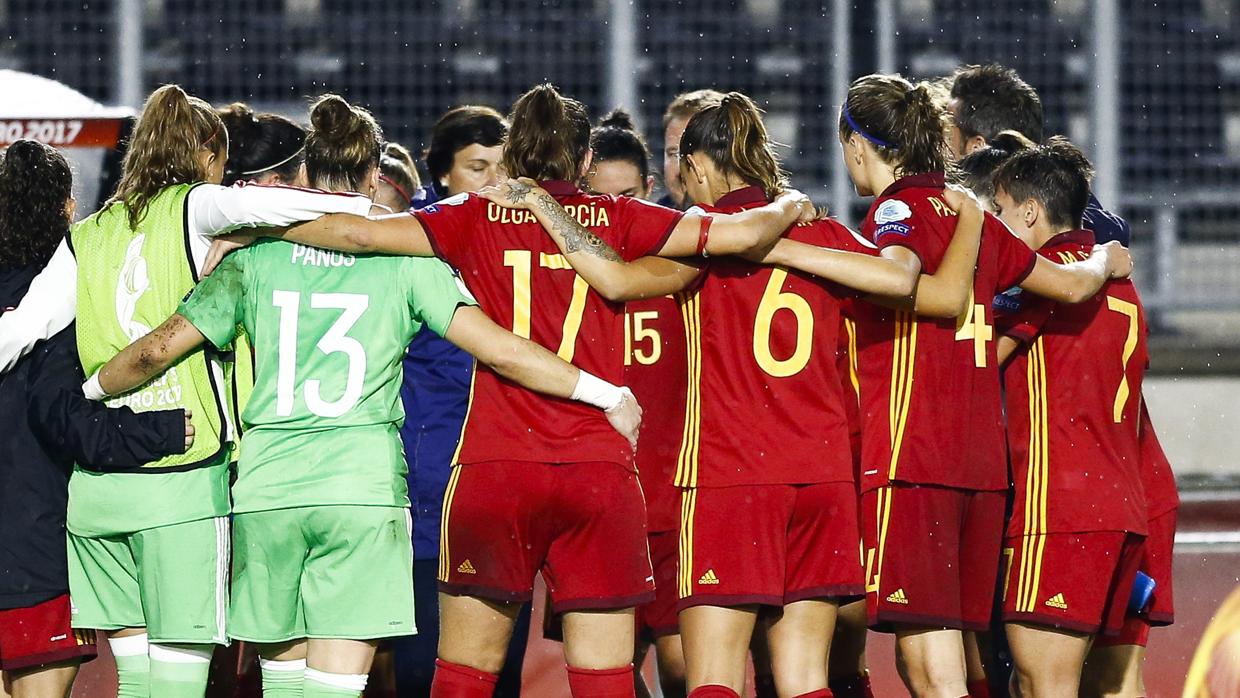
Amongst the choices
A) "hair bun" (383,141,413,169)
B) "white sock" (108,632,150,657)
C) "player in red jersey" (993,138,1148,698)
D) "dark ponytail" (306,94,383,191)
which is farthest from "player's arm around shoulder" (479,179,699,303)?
"hair bun" (383,141,413,169)

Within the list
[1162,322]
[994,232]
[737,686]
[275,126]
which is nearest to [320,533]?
[737,686]

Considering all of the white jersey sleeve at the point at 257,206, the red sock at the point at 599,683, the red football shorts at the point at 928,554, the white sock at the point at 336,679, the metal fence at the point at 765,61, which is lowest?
the red sock at the point at 599,683

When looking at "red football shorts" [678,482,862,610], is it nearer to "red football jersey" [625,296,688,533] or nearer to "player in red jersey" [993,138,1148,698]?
"player in red jersey" [993,138,1148,698]

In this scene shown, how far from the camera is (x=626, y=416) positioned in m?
4.17

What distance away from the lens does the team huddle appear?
13.6 feet

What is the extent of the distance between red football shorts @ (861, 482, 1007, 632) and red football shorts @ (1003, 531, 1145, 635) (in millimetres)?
132

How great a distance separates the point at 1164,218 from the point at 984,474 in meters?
5.53

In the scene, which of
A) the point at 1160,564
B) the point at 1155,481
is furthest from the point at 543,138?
the point at 1160,564

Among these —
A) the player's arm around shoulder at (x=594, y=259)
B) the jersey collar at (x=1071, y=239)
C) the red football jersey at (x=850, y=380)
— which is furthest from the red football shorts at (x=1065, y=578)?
the player's arm around shoulder at (x=594, y=259)

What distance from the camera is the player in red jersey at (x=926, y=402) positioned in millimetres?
4395

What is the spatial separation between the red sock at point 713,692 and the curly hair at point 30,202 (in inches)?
84.2

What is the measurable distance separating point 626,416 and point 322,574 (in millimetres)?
854

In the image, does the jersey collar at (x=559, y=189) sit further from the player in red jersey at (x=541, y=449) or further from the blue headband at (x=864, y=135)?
the blue headband at (x=864, y=135)

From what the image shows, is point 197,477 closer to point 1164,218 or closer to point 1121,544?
point 1121,544
